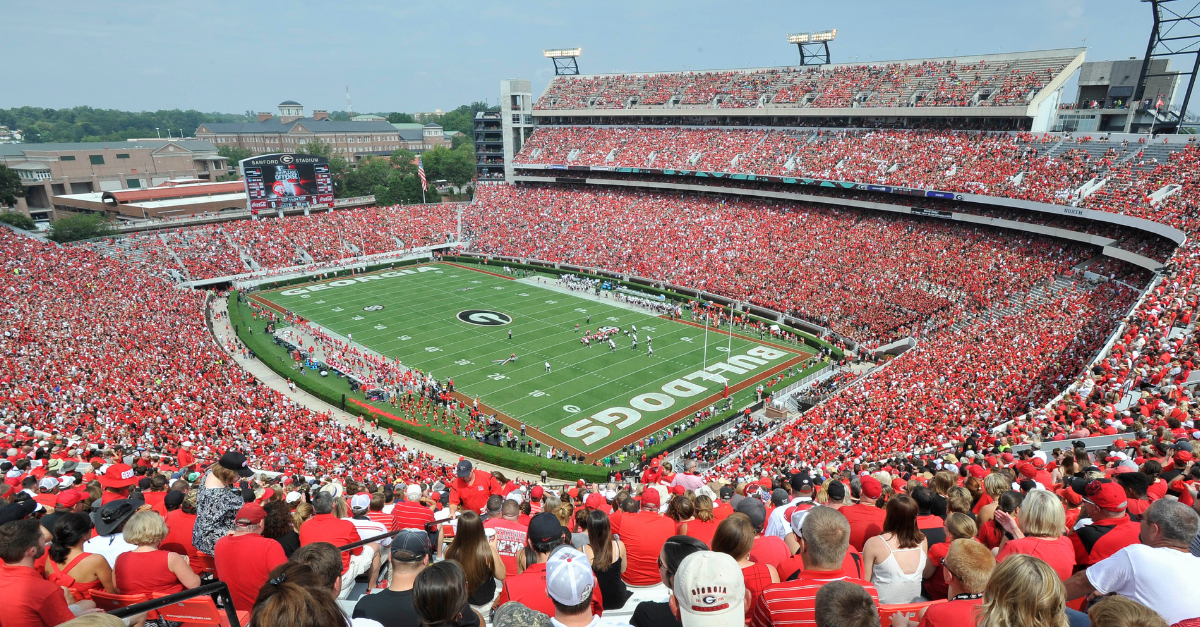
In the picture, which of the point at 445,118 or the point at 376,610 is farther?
the point at 445,118

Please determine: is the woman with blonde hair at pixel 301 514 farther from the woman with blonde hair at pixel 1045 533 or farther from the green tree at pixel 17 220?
the green tree at pixel 17 220

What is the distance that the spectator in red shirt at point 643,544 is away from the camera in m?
6.22

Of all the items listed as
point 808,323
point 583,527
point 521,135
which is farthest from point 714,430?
point 521,135

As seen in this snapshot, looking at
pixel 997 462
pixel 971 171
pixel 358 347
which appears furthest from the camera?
pixel 971 171

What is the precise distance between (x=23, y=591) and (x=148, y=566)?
95cm

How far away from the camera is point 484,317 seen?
41281mm

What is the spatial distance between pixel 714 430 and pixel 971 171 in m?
27.3

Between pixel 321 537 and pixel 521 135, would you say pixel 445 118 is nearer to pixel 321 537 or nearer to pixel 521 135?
pixel 521 135

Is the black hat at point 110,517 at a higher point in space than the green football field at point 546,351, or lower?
higher

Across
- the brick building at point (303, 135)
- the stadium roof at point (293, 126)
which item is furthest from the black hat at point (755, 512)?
the stadium roof at point (293, 126)

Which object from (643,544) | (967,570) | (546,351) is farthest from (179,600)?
(546,351)

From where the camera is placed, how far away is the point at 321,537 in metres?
5.72

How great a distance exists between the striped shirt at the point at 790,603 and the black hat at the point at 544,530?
1.47 meters

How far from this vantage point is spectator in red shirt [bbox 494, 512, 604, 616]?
4.10m
